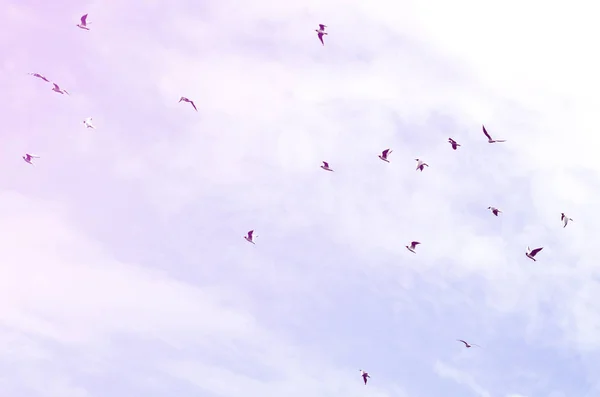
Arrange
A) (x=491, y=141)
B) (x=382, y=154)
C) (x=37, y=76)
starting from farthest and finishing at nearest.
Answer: (x=382, y=154)
(x=37, y=76)
(x=491, y=141)

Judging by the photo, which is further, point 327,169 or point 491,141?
point 327,169

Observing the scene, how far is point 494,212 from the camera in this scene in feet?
233

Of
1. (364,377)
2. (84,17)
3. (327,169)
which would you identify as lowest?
(364,377)

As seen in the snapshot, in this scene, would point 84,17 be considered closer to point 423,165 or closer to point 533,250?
point 423,165

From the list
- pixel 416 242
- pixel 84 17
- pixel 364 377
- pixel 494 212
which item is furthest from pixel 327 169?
pixel 84 17

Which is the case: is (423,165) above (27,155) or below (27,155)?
above

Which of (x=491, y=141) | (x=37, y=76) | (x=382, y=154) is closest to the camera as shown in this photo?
(x=491, y=141)

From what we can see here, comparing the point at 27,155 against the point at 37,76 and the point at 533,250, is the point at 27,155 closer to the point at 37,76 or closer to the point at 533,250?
the point at 37,76

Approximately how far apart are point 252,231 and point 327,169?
10.0 meters

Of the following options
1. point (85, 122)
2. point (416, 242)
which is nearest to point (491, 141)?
point (416, 242)

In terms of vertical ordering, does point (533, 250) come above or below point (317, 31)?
below

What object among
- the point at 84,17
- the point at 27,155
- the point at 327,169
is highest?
the point at 84,17

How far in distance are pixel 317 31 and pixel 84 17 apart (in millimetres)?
23885

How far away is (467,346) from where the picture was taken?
7106cm
